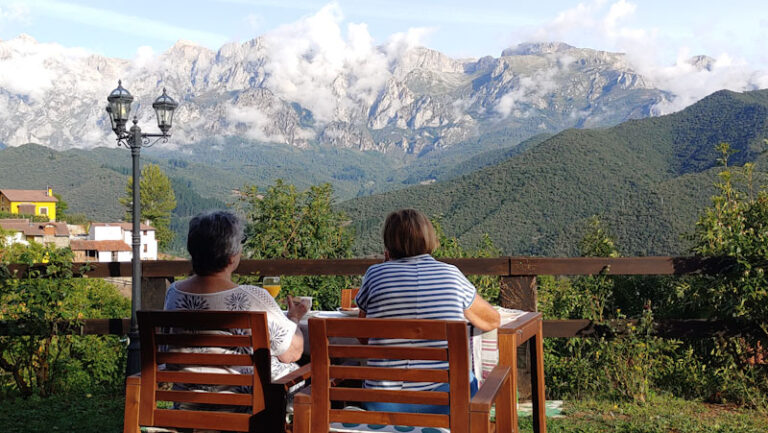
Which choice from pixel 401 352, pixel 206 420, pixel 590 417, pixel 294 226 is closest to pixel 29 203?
pixel 294 226

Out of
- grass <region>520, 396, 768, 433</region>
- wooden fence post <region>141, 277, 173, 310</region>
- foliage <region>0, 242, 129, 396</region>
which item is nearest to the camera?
grass <region>520, 396, 768, 433</region>

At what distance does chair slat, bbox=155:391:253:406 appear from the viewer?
2.36 metres

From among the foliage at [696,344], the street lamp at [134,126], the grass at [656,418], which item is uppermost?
the street lamp at [134,126]

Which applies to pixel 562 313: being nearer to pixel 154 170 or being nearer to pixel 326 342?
pixel 326 342

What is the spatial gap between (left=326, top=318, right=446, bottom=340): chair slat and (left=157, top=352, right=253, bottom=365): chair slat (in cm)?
38

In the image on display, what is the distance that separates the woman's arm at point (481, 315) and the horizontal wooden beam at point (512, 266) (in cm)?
163

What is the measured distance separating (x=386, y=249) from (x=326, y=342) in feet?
2.17

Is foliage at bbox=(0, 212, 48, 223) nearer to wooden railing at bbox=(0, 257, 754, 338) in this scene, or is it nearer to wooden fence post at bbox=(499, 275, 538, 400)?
wooden railing at bbox=(0, 257, 754, 338)

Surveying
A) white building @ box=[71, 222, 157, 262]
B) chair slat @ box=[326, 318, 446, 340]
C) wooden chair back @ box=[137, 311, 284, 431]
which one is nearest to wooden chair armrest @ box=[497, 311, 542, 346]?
chair slat @ box=[326, 318, 446, 340]

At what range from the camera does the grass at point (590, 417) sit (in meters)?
3.88

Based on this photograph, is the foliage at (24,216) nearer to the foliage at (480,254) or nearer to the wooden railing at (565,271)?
the foliage at (480,254)

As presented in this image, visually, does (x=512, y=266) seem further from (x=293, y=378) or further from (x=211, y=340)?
(x=211, y=340)

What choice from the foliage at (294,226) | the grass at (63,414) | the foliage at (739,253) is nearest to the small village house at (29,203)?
the foliage at (294,226)

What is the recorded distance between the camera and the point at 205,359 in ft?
7.63
